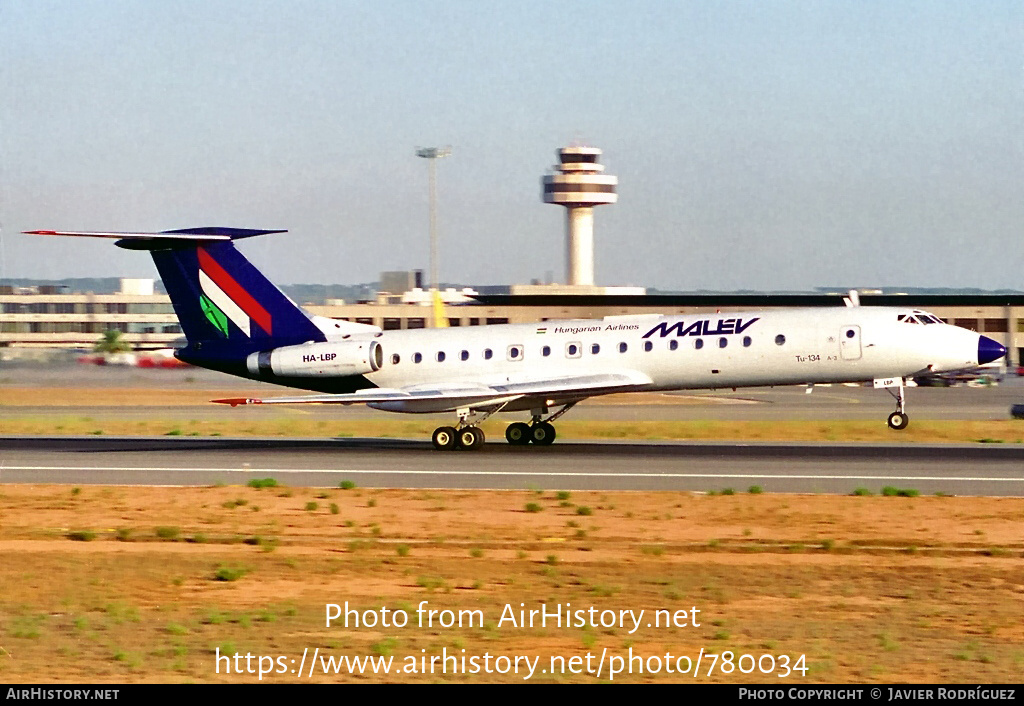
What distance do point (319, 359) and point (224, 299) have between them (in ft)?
9.25

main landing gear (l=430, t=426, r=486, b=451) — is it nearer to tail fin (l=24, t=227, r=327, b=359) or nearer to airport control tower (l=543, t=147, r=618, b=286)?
tail fin (l=24, t=227, r=327, b=359)

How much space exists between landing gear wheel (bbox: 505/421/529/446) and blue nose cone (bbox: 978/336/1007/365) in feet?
35.6

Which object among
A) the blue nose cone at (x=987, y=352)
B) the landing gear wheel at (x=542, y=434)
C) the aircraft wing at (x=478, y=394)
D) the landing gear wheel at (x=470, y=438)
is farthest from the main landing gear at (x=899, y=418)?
the landing gear wheel at (x=470, y=438)

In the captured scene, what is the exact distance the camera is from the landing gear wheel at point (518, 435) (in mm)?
31375

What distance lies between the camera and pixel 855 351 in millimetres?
28734

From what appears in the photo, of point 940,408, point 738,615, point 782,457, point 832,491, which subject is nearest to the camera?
point 738,615

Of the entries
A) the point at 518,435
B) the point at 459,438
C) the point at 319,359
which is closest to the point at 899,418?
the point at 518,435

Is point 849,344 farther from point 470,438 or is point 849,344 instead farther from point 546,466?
point 470,438

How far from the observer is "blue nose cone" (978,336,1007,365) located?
94.1 ft

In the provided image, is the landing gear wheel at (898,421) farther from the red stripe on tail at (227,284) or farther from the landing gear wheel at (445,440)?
the red stripe on tail at (227,284)

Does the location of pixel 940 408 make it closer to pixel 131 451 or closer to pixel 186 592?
pixel 131 451

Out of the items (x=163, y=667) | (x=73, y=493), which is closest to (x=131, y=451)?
(x=73, y=493)

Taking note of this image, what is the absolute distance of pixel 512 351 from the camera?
3083cm
